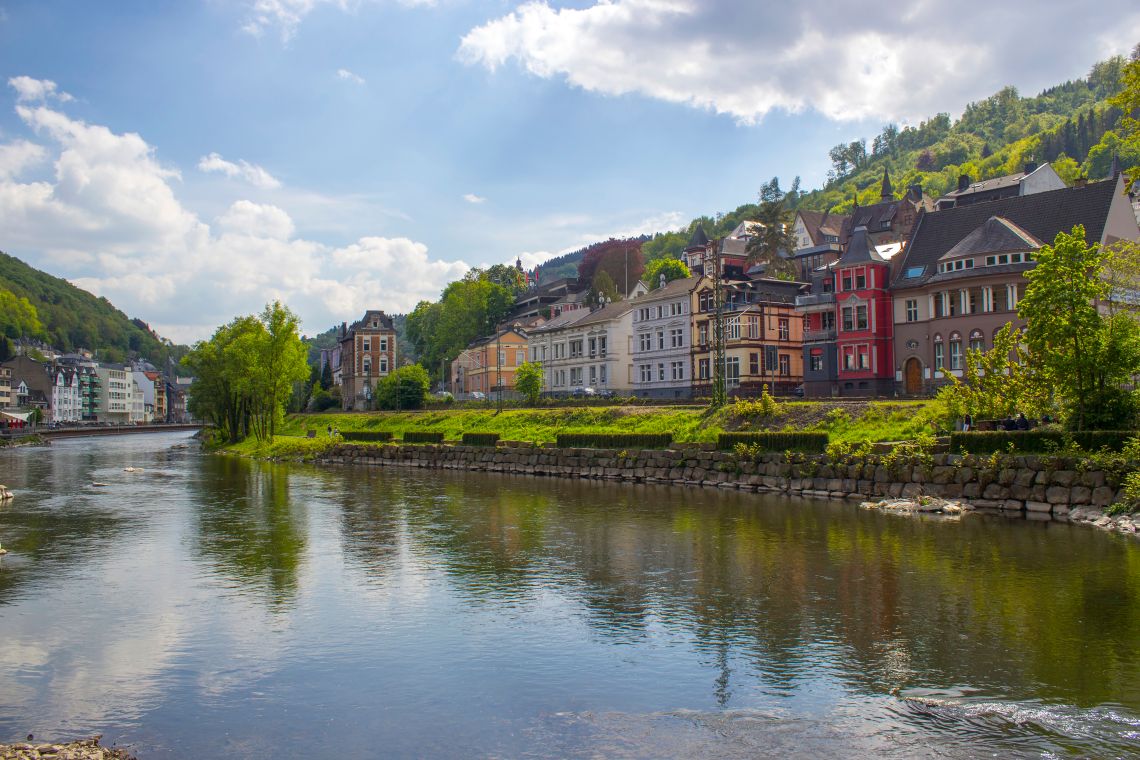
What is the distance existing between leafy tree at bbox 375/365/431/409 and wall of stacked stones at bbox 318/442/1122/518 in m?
40.4

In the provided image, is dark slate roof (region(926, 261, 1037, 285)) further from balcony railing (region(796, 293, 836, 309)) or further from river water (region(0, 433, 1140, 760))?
river water (region(0, 433, 1140, 760))

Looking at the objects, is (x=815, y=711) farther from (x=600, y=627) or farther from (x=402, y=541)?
(x=402, y=541)

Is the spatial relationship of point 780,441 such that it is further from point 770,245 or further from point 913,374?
point 770,245

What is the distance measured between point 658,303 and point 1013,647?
71.5 meters

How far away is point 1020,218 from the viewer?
62.1 metres

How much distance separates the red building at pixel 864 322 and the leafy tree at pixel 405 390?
1959 inches

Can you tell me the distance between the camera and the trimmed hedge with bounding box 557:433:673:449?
48.3 meters

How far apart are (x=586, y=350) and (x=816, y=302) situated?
28.7m

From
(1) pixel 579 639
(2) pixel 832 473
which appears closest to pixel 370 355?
(2) pixel 832 473

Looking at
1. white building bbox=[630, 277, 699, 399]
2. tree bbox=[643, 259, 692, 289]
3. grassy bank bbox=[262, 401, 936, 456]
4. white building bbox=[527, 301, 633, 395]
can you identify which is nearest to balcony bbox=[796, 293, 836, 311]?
white building bbox=[630, 277, 699, 399]

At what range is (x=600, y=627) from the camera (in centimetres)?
1656

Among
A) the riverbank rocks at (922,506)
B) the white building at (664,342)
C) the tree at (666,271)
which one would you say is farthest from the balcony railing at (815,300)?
the riverbank rocks at (922,506)

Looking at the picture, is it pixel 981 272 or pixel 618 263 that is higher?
pixel 618 263

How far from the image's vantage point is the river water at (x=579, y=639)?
11500mm
